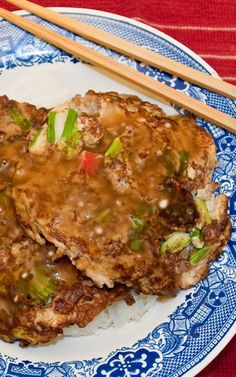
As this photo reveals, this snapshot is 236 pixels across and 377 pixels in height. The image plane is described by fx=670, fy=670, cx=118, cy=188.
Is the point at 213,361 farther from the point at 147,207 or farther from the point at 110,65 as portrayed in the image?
the point at 110,65

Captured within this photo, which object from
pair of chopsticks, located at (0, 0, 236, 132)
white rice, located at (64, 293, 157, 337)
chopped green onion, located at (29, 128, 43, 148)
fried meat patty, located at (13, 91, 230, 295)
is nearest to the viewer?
fried meat patty, located at (13, 91, 230, 295)

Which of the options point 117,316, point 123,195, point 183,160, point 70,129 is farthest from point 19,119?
point 117,316

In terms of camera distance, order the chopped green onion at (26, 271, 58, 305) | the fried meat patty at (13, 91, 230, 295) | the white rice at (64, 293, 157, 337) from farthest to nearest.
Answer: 1. the white rice at (64, 293, 157, 337)
2. the chopped green onion at (26, 271, 58, 305)
3. the fried meat patty at (13, 91, 230, 295)

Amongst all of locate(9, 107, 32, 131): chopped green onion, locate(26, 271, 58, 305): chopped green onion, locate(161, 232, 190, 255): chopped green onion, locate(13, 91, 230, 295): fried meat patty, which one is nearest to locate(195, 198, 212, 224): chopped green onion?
locate(13, 91, 230, 295): fried meat patty

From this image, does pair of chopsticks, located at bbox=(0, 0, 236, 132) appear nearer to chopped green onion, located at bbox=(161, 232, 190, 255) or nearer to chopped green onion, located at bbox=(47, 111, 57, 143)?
chopped green onion, located at bbox=(47, 111, 57, 143)

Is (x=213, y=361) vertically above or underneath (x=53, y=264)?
underneath

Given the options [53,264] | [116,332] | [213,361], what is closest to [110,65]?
[53,264]

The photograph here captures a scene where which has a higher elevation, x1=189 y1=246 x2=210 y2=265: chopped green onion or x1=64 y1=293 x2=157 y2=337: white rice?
x1=189 y1=246 x2=210 y2=265: chopped green onion
